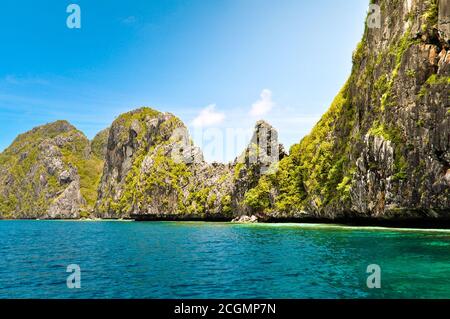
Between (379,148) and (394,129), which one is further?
(379,148)

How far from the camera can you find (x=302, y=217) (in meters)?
100

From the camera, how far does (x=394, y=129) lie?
6569 cm

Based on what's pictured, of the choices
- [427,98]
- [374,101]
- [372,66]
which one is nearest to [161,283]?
[427,98]

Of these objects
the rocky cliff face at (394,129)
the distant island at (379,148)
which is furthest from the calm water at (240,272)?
the distant island at (379,148)

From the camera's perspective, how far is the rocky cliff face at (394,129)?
187 ft

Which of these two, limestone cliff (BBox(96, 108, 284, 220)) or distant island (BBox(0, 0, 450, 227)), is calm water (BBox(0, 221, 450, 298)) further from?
limestone cliff (BBox(96, 108, 284, 220))

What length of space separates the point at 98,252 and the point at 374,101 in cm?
6034

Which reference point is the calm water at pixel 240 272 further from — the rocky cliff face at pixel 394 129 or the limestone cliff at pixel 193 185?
the limestone cliff at pixel 193 185

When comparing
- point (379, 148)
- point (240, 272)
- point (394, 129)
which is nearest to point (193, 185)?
point (379, 148)

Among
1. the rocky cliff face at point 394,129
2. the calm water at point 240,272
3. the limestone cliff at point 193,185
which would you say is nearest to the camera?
the calm water at point 240,272

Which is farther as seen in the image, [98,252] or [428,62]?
[428,62]

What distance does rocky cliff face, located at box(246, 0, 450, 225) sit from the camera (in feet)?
187

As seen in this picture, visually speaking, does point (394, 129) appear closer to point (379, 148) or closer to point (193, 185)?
point (379, 148)
